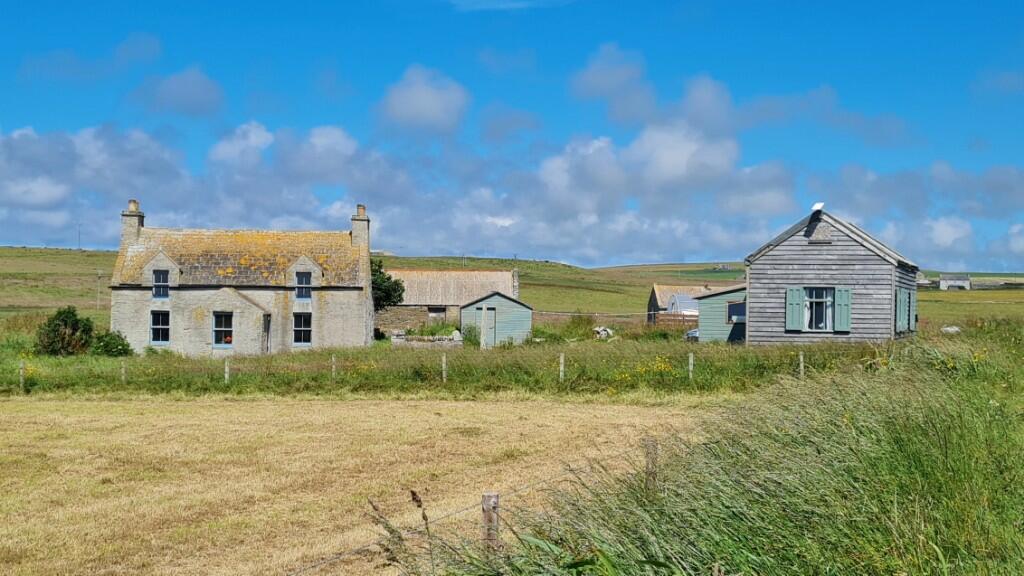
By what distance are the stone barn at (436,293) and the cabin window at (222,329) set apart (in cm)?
1879

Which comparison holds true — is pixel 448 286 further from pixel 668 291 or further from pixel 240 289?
pixel 240 289

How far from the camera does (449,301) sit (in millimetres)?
59969

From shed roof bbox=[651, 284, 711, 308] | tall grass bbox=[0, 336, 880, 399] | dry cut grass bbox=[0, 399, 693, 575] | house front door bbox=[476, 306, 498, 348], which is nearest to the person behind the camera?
dry cut grass bbox=[0, 399, 693, 575]

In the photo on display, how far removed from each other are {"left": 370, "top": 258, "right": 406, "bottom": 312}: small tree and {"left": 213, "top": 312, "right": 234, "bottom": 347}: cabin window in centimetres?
1594

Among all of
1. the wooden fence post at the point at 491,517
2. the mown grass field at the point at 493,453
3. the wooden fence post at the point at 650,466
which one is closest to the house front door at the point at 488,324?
the mown grass field at the point at 493,453

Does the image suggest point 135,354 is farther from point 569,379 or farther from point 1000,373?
point 1000,373

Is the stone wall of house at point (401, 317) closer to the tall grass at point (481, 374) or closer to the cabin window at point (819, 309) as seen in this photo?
the tall grass at point (481, 374)

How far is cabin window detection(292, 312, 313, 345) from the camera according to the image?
40.2 meters

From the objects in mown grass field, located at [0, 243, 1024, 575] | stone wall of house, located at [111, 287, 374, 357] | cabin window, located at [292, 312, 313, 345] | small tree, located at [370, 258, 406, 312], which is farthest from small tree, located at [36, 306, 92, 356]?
small tree, located at [370, 258, 406, 312]

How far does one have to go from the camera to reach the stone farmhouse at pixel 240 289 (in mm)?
38812

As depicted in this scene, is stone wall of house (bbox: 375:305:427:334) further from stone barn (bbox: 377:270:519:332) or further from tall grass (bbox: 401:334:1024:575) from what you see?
tall grass (bbox: 401:334:1024:575)

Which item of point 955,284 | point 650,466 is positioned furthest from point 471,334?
point 955,284

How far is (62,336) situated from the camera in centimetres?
3522

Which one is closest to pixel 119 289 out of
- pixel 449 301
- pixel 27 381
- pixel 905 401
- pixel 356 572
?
pixel 27 381
